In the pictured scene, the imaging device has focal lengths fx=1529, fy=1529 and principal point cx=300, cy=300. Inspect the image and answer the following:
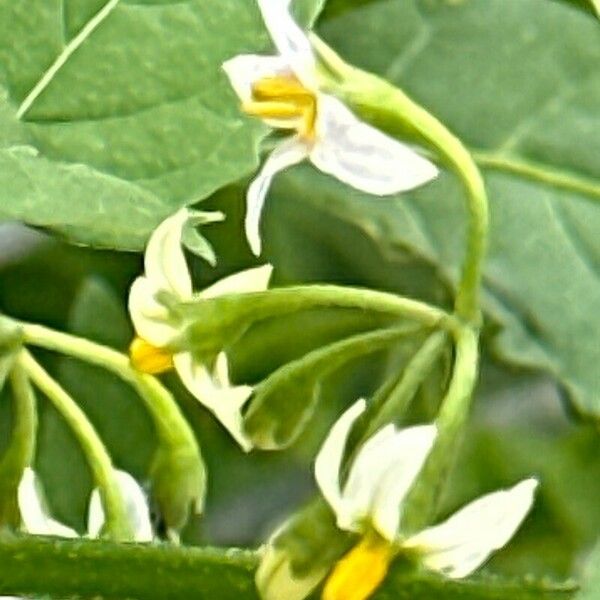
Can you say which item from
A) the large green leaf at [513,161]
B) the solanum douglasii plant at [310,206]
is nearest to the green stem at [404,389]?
the solanum douglasii plant at [310,206]

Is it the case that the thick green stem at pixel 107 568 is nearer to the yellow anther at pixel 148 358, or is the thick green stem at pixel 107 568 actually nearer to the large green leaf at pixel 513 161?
the yellow anther at pixel 148 358

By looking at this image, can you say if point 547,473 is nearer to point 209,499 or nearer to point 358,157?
point 209,499

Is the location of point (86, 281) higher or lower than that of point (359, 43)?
lower

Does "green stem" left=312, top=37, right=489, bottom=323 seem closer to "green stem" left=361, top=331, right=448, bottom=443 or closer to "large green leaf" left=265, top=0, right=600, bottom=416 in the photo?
"green stem" left=361, top=331, right=448, bottom=443

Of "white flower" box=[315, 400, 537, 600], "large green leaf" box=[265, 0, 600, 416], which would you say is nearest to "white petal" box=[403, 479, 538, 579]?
"white flower" box=[315, 400, 537, 600]

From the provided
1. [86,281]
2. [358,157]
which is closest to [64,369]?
[86,281]

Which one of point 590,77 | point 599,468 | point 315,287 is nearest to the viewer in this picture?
point 315,287
